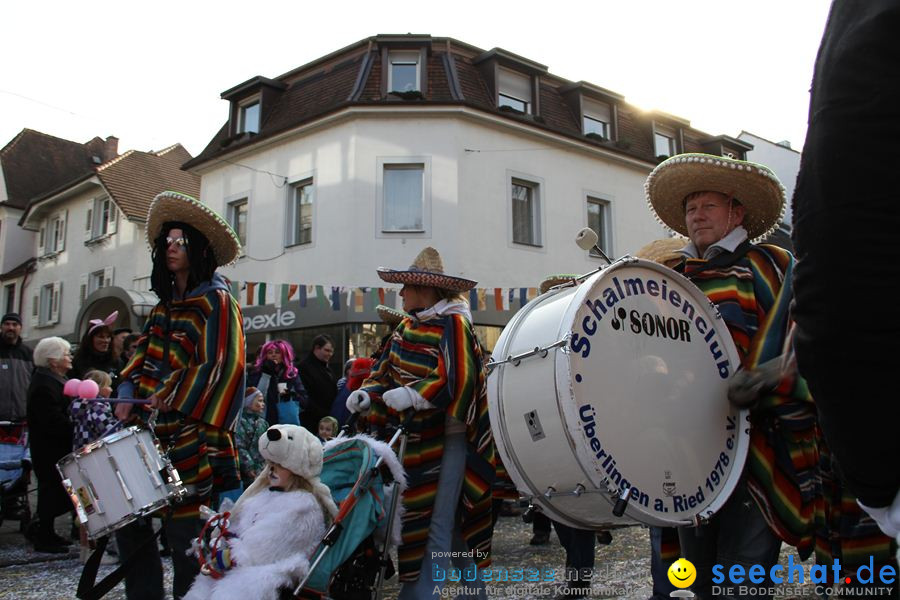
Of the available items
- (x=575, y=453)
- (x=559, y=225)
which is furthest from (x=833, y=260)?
(x=559, y=225)

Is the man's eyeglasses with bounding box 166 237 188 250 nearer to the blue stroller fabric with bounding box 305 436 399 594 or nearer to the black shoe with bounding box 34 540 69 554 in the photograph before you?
the blue stroller fabric with bounding box 305 436 399 594

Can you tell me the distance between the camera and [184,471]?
3572 mm

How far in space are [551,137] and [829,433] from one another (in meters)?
18.5

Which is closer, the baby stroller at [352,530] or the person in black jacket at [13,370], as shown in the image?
the baby stroller at [352,530]

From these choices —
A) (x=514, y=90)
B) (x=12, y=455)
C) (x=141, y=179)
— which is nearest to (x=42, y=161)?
(x=141, y=179)

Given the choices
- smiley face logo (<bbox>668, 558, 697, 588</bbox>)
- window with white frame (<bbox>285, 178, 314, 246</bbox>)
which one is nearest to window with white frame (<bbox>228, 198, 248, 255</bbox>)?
window with white frame (<bbox>285, 178, 314, 246</bbox>)

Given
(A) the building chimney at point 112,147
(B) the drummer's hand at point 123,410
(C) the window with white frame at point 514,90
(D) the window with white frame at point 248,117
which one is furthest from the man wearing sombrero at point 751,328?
(A) the building chimney at point 112,147

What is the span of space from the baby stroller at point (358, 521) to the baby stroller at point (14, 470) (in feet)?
15.5

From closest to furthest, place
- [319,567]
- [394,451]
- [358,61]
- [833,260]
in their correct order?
1. [833,260]
2. [319,567]
3. [394,451]
4. [358,61]

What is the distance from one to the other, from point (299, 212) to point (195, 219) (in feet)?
49.1

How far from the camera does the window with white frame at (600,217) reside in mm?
19906

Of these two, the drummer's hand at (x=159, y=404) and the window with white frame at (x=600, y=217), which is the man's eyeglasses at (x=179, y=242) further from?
the window with white frame at (x=600, y=217)

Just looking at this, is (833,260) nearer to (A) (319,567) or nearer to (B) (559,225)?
(A) (319,567)

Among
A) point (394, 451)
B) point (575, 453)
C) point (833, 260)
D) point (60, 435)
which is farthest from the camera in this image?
point (60, 435)
